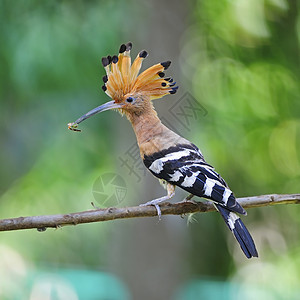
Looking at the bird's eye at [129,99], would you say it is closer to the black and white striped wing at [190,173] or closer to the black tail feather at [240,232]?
the black and white striped wing at [190,173]

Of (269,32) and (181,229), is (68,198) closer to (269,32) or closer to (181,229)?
(181,229)

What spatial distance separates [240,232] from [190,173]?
0.31m

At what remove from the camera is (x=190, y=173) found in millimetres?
1954

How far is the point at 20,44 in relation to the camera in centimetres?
491

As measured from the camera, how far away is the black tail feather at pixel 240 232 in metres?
1.72

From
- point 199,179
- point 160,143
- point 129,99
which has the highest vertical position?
point 129,99

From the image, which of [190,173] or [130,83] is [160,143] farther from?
[130,83]

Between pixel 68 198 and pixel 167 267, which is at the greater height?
pixel 68 198

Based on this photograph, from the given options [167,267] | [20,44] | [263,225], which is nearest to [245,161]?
[263,225]

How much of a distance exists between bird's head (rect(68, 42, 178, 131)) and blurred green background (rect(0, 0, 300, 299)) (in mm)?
1745

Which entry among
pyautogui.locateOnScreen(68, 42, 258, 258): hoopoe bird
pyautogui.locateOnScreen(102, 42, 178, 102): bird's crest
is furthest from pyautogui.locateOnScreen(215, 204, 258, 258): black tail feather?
pyautogui.locateOnScreen(102, 42, 178, 102): bird's crest

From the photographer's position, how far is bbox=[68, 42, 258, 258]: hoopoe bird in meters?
1.78

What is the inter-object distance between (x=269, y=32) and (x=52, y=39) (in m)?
2.05

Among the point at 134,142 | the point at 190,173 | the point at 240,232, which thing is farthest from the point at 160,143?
the point at 134,142
